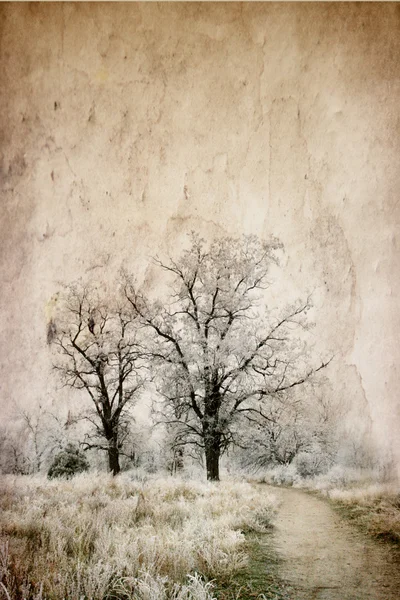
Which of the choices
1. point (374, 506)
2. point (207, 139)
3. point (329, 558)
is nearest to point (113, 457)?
point (329, 558)

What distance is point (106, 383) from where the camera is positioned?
324 cm

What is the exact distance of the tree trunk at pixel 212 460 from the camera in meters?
3.18

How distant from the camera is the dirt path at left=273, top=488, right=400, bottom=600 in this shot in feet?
8.05

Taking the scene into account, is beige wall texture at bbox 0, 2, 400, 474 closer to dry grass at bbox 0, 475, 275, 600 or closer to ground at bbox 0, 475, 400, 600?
ground at bbox 0, 475, 400, 600

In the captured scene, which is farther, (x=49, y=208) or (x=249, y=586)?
(x=49, y=208)

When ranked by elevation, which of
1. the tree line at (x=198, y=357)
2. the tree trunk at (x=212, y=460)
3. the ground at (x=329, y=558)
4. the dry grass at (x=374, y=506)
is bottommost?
the ground at (x=329, y=558)

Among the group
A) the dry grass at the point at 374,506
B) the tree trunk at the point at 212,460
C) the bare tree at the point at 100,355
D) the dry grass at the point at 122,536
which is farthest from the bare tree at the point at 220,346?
the dry grass at the point at 374,506

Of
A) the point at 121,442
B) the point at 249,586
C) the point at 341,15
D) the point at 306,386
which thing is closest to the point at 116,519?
the point at 121,442

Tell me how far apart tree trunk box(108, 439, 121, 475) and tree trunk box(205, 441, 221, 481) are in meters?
0.66

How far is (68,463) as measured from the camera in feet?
9.98

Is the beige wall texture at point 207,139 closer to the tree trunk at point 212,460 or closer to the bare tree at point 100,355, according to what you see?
the bare tree at point 100,355

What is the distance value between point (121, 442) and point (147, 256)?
55.4 inches

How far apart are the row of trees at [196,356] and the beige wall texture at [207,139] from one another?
0.20m

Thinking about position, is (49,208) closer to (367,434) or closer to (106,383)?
(106,383)
